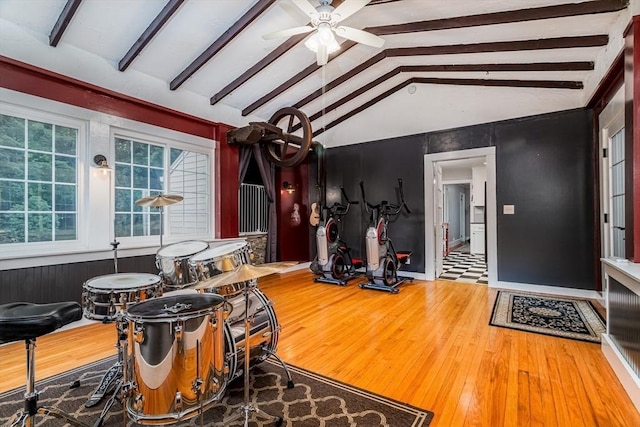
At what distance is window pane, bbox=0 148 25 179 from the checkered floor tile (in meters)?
6.19

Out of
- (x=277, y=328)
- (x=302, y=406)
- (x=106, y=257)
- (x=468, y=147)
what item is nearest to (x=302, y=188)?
(x=468, y=147)

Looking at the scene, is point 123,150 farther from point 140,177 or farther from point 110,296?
point 110,296

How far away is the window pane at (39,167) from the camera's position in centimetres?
317

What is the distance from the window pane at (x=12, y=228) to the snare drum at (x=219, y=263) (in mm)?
2336

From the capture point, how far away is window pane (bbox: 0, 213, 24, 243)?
2971 millimetres

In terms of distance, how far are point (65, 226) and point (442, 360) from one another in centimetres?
411

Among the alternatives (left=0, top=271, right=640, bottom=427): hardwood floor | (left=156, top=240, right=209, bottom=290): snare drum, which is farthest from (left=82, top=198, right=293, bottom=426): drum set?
(left=0, top=271, right=640, bottom=427): hardwood floor

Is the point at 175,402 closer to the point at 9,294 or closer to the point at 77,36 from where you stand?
the point at 9,294

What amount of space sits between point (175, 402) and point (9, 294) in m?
2.67

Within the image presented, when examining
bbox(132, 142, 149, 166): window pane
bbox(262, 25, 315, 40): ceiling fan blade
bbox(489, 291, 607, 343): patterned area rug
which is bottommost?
bbox(489, 291, 607, 343): patterned area rug

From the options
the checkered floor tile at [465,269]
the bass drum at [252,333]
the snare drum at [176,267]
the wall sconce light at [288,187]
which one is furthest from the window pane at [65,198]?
the checkered floor tile at [465,269]

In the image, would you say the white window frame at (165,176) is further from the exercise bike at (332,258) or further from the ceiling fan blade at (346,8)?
the ceiling fan blade at (346,8)

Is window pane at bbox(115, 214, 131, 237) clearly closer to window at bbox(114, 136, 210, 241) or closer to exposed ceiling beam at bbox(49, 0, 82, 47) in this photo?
window at bbox(114, 136, 210, 241)

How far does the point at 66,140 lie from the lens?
3406mm
